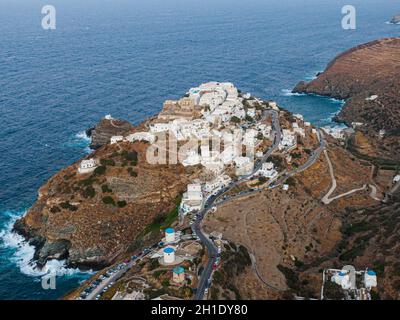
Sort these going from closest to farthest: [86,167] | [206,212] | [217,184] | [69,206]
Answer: [206,212] → [69,206] → [217,184] → [86,167]

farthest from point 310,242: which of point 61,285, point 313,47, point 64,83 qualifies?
point 313,47

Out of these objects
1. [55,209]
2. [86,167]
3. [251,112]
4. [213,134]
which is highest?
[251,112]

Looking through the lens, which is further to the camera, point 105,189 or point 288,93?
point 288,93

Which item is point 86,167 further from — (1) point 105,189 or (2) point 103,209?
(2) point 103,209

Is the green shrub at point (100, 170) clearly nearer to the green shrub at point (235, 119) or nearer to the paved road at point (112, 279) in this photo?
the paved road at point (112, 279)

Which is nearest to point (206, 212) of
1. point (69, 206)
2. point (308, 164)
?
point (69, 206)

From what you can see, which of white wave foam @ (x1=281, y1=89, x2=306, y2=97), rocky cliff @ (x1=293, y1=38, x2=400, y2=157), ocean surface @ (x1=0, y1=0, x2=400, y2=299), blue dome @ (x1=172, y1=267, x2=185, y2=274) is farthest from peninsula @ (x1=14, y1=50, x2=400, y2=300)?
white wave foam @ (x1=281, y1=89, x2=306, y2=97)
